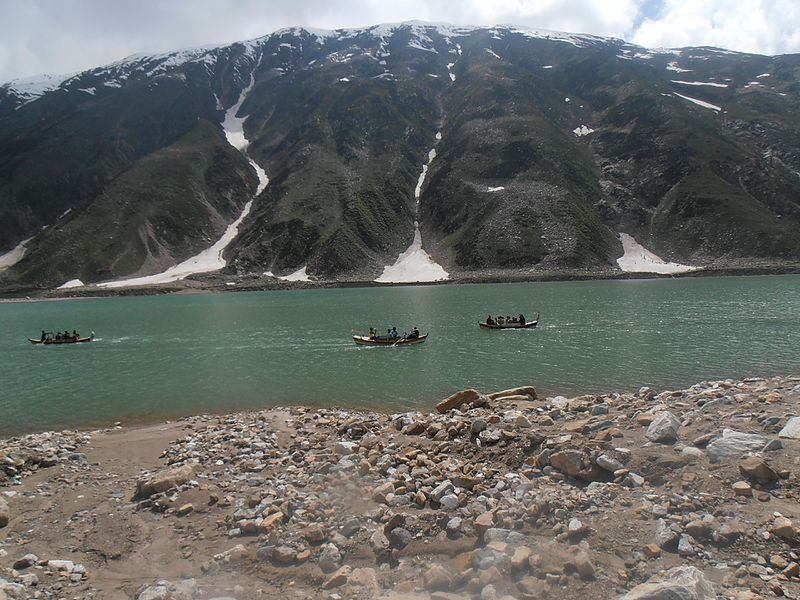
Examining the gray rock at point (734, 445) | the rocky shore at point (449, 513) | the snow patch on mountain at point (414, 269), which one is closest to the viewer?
the rocky shore at point (449, 513)

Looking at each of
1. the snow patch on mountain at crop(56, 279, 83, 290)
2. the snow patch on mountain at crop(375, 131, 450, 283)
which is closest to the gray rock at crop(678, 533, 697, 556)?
the snow patch on mountain at crop(375, 131, 450, 283)

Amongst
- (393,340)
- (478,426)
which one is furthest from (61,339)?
(478,426)

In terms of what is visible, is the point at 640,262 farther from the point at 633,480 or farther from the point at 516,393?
the point at 633,480

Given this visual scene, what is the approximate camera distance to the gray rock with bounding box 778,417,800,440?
1162 cm

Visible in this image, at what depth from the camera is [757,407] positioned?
577 inches

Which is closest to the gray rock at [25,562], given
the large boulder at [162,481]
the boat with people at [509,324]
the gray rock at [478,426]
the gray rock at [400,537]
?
the large boulder at [162,481]

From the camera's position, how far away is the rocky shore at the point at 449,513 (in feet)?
28.1

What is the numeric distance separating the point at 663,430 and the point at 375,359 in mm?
30516

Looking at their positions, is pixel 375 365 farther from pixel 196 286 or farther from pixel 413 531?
pixel 196 286

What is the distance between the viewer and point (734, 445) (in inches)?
447

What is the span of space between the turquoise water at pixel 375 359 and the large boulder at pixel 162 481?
12.9 metres

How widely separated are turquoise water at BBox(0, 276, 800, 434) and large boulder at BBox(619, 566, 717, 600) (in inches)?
746

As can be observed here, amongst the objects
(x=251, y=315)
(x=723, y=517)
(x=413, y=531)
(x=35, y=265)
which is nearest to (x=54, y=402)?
(x=413, y=531)

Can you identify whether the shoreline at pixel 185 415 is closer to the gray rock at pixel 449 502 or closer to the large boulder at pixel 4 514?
the large boulder at pixel 4 514
